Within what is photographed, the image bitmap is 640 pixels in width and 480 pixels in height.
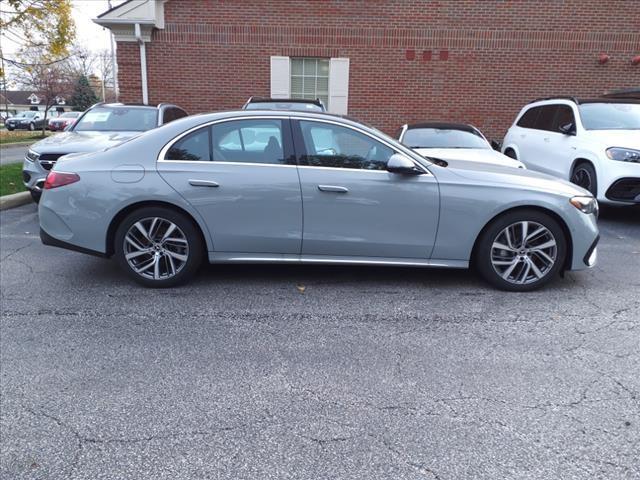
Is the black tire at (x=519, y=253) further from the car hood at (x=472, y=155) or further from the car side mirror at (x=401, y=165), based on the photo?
the car hood at (x=472, y=155)

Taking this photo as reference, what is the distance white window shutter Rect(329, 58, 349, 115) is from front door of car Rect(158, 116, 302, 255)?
8146mm

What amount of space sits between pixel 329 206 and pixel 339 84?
8.54m

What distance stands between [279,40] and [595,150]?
7.68m

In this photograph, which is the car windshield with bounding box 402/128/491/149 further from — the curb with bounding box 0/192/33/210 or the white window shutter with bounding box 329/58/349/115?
the curb with bounding box 0/192/33/210

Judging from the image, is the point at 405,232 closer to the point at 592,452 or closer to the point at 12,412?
the point at 592,452

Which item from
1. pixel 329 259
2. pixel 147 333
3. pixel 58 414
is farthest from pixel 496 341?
pixel 58 414

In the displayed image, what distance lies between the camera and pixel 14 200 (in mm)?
7859

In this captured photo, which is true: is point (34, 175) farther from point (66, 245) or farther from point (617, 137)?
point (617, 137)

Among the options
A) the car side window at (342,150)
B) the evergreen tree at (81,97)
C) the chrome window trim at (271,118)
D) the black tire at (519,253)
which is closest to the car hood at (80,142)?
the chrome window trim at (271,118)

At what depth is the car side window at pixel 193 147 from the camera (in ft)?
14.6

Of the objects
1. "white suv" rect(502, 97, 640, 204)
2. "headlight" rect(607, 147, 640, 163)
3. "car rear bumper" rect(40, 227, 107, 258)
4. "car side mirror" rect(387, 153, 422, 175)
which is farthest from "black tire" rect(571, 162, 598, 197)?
"car rear bumper" rect(40, 227, 107, 258)

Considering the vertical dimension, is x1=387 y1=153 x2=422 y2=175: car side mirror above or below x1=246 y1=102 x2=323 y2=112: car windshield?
below

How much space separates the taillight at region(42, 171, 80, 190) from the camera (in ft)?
14.5

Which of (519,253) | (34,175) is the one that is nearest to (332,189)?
(519,253)
